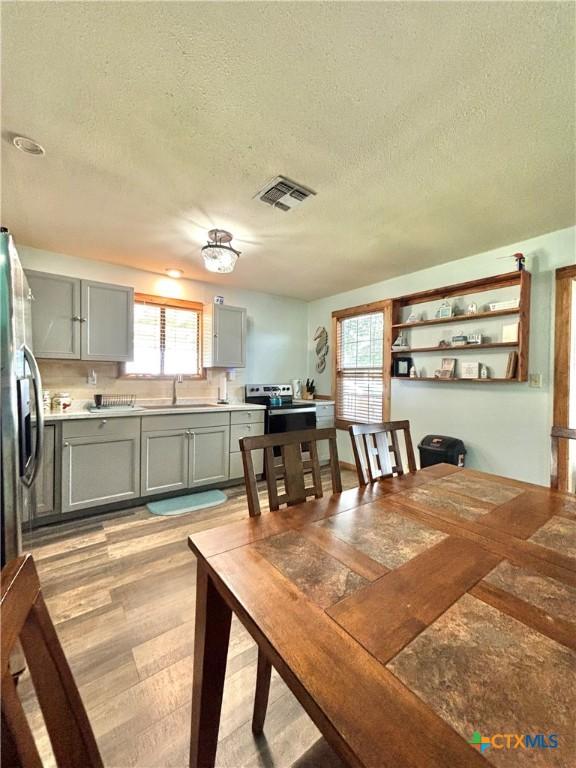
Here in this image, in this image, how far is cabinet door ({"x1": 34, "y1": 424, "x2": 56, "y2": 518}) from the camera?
2516 mm

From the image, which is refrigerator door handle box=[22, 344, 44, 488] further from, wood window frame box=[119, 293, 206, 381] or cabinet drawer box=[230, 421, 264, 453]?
cabinet drawer box=[230, 421, 264, 453]

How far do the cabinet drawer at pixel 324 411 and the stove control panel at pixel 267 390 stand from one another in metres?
0.49

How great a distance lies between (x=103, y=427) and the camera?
2.80 metres

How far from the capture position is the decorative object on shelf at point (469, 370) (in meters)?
3.01

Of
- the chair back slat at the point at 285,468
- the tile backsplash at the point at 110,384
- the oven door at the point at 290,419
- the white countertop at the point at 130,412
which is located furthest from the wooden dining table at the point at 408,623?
the tile backsplash at the point at 110,384

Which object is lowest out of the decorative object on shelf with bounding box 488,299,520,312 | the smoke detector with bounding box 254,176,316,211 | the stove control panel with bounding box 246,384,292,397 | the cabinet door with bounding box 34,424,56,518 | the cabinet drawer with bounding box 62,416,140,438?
the cabinet door with bounding box 34,424,56,518

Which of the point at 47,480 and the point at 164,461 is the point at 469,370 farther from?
the point at 47,480

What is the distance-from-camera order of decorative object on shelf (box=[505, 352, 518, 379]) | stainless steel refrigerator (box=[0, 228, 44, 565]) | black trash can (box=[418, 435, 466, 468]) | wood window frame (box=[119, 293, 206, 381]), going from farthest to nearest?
wood window frame (box=[119, 293, 206, 381]) < black trash can (box=[418, 435, 466, 468]) < decorative object on shelf (box=[505, 352, 518, 379]) < stainless steel refrigerator (box=[0, 228, 44, 565])

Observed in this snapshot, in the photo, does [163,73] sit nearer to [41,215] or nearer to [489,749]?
[41,215]

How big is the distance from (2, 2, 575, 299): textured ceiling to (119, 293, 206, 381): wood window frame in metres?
1.08

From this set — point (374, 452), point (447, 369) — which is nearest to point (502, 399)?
point (447, 369)

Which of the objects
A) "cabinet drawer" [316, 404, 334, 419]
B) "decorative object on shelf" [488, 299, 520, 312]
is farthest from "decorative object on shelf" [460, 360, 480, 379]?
"cabinet drawer" [316, 404, 334, 419]

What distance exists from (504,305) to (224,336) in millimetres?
2901

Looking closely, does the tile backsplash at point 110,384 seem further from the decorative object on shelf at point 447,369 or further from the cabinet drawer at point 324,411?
the decorative object on shelf at point 447,369
